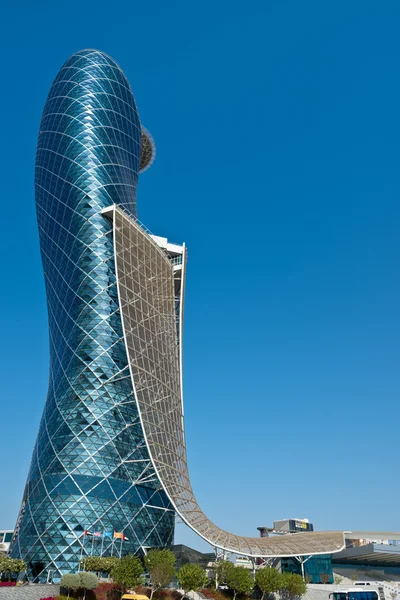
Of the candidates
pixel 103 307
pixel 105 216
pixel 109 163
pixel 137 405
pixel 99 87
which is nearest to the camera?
pixel 137 405

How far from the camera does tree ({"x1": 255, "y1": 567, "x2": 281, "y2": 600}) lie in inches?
2247

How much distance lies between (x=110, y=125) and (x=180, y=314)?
33136 mm

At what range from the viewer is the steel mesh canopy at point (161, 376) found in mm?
67375

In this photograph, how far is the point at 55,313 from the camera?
82.5m

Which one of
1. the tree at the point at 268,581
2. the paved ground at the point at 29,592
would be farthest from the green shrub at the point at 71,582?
the tree at the point at 268,581

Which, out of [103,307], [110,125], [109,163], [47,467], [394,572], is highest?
[110,125]

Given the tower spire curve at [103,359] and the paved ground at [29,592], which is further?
the tower spire curve at [103,359]

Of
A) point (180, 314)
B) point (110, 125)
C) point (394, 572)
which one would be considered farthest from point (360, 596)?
point (110, 125)

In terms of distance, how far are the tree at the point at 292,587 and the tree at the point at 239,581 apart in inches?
145

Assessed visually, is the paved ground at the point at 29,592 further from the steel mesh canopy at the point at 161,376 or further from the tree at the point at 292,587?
the tree at the point at 292,587

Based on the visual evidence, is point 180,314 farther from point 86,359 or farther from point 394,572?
point 394,572

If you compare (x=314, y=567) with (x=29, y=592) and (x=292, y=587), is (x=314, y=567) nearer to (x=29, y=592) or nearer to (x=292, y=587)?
(x=292, y=587)

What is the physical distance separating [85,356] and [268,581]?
3470 centimetres

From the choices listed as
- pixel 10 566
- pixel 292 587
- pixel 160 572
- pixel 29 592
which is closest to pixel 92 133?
pixel 10 566
